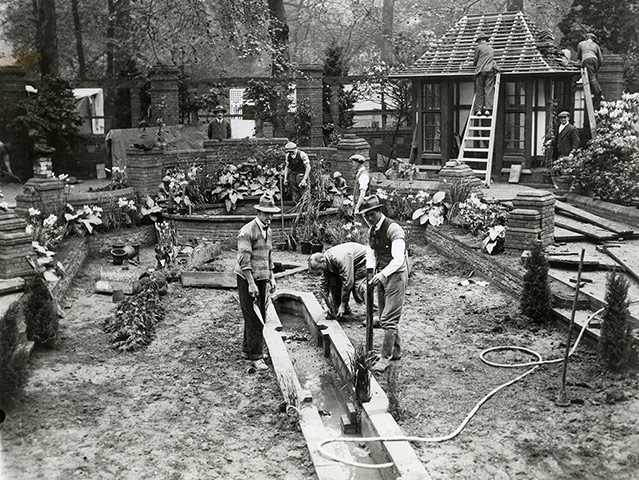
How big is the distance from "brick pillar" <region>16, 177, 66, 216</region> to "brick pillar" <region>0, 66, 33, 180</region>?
315 inches

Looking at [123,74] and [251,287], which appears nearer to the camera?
[251,287]

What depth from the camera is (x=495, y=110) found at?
67.4 feet

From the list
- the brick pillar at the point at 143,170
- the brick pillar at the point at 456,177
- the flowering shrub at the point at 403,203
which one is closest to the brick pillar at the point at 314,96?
the flowering shrub at the point at 403,203

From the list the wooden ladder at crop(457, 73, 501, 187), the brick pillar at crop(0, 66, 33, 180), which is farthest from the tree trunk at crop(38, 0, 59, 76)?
the wooden ladder at crop(457, 73, 501, 187)

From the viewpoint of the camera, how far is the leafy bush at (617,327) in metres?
8.90

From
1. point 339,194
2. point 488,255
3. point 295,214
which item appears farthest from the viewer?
point 339,194

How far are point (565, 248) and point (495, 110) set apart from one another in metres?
7.84

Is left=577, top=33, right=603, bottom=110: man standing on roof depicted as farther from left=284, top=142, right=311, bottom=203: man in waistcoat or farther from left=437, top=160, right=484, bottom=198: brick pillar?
left=284, top=142, right=311, bottom=203: man in waistcoat

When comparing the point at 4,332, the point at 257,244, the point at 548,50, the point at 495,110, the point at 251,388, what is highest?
the point at 548,50

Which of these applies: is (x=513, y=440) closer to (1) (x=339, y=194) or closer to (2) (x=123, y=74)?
(1) (x=339, y=194)

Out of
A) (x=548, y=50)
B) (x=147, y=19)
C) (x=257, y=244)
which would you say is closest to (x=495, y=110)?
(x=548, y=50)

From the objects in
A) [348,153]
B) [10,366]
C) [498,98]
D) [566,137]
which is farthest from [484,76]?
[10,366]

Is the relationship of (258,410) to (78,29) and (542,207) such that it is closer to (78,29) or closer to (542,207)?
(542,207)

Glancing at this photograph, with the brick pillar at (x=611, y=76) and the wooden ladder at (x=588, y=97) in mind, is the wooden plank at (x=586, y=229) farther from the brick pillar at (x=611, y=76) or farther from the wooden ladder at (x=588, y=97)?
the brick pillar at (x=611, y=76)
